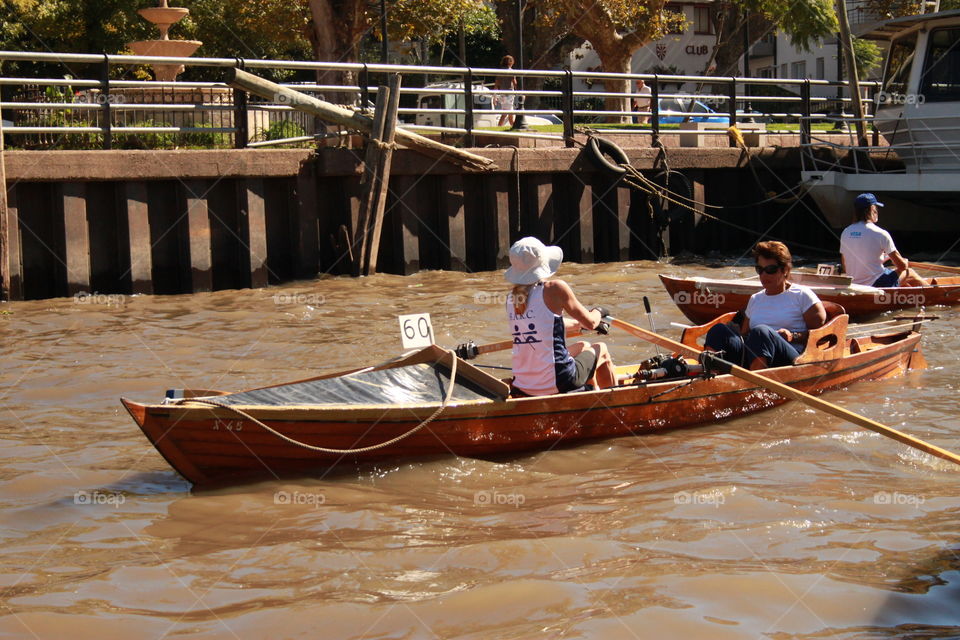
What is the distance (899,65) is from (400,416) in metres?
15.0

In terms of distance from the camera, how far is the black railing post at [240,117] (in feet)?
49.1

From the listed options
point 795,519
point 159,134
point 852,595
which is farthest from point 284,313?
point 852,595

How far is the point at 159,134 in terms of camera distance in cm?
1541

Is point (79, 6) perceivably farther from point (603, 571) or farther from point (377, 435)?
point (603, 571)

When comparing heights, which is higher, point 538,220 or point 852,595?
point 538,220

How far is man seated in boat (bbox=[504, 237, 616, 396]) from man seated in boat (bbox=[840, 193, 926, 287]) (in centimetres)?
591

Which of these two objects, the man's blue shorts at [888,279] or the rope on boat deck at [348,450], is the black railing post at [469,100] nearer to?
the man's blue shorts at [888,279]

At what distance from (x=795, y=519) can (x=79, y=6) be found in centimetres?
3054

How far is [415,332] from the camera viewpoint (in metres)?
7.91

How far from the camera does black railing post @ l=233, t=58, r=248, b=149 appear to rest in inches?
590

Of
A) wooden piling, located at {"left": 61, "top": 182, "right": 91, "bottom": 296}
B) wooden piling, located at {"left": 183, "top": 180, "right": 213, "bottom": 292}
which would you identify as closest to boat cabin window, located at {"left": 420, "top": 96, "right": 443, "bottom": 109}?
wooden piling, located at {"left": 183, "top": 180, "right": 213, "bottom": 292}

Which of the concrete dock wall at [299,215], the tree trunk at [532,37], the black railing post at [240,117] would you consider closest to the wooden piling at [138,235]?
the concrete dock wall at [299,215]

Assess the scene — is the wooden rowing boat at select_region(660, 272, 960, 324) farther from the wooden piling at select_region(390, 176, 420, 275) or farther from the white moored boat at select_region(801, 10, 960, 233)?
the white moored boat at select_region(801, 10, 960, 233)

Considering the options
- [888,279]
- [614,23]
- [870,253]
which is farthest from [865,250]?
[614,23]
